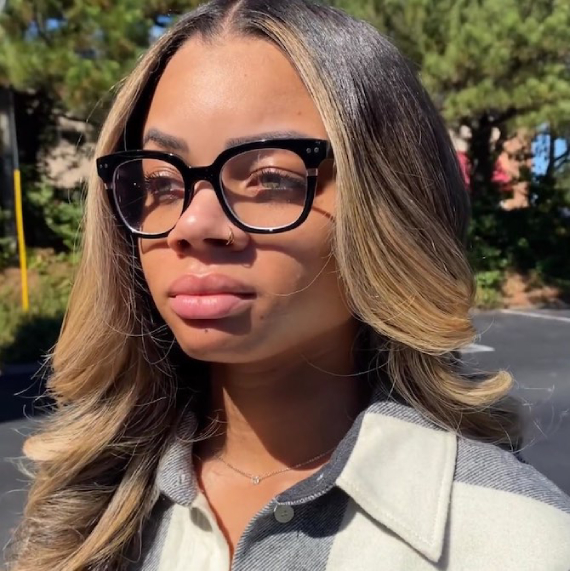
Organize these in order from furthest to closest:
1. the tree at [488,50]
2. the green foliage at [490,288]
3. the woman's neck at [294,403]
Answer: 1. the green foliage at [490,288]
2. the tree at [488,50]
3. the woman's neck at [294,403]

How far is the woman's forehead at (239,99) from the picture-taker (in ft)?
3.43

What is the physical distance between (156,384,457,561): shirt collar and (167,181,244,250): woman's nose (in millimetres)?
347

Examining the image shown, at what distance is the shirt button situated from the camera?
111 centimetres

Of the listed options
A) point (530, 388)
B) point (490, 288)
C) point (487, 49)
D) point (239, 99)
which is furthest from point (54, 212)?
point (239, 99)

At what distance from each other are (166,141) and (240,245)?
0.20 meters

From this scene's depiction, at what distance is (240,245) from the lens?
1029mm

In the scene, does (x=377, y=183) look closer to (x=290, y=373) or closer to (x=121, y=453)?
(x=290, y=373)

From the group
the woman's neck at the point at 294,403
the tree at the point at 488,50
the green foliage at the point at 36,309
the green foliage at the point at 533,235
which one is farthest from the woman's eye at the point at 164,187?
the green foliage at the point at 533,235

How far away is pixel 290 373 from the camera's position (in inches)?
46.8

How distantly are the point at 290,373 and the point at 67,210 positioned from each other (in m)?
10.6

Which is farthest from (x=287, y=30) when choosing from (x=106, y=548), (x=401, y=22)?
(x=401, y=22)

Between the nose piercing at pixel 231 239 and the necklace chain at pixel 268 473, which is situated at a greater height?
the nose piercing at pixel 231 239

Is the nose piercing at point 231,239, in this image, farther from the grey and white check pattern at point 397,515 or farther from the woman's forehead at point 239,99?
the grey and white check pattern at point 397,515

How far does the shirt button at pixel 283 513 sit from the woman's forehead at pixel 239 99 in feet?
1.69
